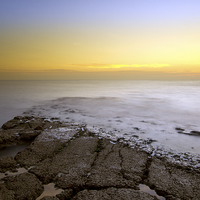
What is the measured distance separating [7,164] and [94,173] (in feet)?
6.07

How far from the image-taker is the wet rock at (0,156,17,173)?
342cm

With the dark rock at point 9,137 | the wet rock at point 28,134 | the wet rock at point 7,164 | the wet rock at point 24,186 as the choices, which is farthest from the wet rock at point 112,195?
the dark rock at point 9,137

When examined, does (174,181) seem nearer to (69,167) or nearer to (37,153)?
(69,167)

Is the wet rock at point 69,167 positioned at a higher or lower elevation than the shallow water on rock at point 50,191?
higher

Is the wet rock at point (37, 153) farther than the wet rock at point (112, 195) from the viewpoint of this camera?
Yes

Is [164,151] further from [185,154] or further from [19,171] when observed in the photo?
[19,171]

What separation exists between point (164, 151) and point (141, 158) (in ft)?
2.91

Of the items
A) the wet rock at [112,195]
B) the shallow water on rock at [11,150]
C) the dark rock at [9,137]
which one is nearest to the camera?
the wet rock at [112,195]

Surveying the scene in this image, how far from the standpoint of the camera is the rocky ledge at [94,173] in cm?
272

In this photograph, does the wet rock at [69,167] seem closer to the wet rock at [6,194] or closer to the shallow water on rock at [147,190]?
the wet rock at [6,194]

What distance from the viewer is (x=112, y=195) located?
2.63 m

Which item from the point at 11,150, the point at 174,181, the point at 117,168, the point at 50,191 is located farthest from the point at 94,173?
the point at 11,150

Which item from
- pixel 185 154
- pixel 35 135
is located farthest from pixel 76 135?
pixel 185 154

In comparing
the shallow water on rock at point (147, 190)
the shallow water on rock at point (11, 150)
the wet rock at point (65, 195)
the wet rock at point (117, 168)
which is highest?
the wet rock at point (117, 168)
